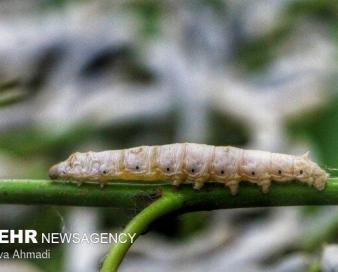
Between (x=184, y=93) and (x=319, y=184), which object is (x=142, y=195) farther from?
(x=184, y=93)

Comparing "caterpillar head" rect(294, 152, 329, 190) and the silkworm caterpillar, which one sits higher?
the silkworm caterpillar

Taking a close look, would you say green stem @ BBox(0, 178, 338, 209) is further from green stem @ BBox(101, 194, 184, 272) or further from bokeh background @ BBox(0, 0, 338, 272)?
bokeh background @ BBox(0, 0, 338, 272)

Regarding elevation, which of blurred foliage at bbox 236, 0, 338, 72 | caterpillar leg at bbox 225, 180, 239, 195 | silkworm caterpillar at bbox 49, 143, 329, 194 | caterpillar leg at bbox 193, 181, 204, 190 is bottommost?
caterpillar leg at bbox 225, 180, 239, 195

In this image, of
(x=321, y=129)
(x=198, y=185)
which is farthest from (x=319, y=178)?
(x=321, y=129)

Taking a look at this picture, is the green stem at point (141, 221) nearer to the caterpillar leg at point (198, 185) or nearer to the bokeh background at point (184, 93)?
the caterpillar leg at point (198, 185)

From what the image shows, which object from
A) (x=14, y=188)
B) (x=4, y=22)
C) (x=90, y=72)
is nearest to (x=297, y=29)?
(x=90, y=72)

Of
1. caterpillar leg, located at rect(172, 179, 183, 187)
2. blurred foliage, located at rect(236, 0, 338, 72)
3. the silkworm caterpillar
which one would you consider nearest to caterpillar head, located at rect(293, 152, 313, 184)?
the silkworm caterpillar
